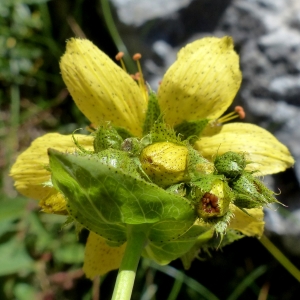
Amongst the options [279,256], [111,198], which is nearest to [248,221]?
[111,198]

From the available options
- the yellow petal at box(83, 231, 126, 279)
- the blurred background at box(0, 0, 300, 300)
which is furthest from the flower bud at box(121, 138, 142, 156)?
the blurred background at box(0, 0, 300, 300)

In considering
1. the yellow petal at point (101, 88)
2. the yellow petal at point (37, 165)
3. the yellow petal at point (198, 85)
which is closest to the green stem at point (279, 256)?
the yellow petal at point (198, 85)

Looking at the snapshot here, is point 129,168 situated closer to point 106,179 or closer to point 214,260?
point 106,179

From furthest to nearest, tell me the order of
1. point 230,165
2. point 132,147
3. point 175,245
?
point 175,245
point 132,147
point 230,165

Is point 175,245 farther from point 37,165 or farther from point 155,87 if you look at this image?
point 155,87

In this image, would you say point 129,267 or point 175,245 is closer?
point 129,267

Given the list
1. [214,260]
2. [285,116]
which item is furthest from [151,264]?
[285,116]

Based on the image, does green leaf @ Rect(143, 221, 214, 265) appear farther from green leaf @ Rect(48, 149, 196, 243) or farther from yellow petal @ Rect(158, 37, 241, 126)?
yellow petal @ Rect(158, 37, 241, 126)

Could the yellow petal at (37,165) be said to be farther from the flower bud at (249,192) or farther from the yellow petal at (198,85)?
the flower bud at (249,192)
